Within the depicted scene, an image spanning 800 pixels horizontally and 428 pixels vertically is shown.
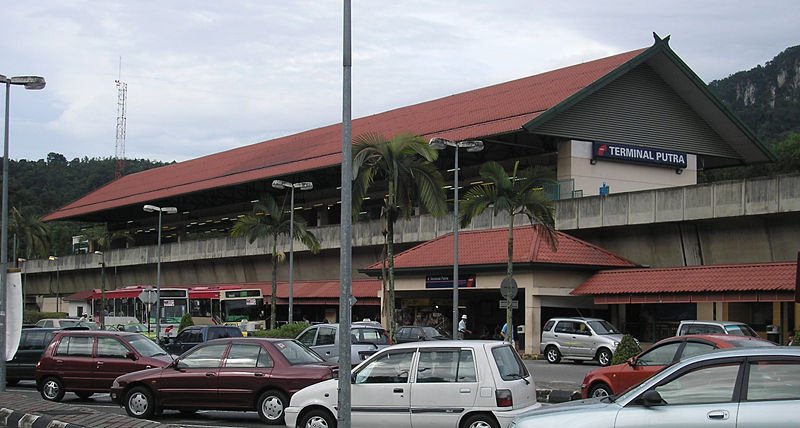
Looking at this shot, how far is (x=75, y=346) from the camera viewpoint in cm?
2214

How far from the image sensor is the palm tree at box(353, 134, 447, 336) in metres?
34.0

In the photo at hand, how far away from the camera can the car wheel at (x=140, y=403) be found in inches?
728

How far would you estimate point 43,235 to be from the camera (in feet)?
345

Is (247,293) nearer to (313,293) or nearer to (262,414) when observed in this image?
(313,293)

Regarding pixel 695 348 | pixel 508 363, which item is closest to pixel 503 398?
pixel 508 363

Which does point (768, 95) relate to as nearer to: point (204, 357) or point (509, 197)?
point (509, 197)

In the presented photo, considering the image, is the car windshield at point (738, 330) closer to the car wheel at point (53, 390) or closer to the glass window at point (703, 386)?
the car wheel at point (53, 390)

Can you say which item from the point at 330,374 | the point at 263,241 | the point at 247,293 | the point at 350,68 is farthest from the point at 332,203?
the point at 350,68

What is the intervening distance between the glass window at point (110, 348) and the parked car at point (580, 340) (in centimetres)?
1892

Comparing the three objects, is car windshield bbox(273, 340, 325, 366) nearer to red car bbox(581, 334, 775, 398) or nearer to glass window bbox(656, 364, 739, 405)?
red car bbox(581, 334, 775, 398)

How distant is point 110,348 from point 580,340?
65.0 ft

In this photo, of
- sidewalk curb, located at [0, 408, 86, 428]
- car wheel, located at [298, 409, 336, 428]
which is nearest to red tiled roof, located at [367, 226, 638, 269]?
car wheel, located at [298, 409, 336, 428]

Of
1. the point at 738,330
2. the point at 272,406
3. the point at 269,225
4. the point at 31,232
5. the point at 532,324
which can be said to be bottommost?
the point at 272,406

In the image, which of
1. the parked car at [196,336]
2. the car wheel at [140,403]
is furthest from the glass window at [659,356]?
the parked car at [196,336]
